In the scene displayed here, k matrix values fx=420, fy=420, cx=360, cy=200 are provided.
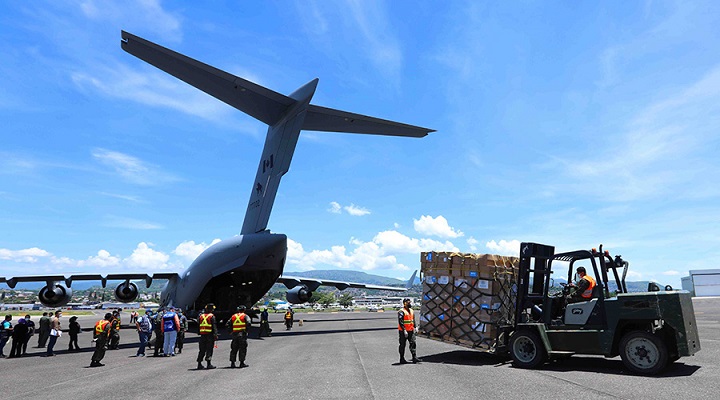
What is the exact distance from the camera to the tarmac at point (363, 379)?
23.5ft

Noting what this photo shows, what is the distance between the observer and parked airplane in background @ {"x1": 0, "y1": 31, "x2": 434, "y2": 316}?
52.5 feet

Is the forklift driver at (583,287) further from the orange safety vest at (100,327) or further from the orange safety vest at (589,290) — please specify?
the orange safety vest at (100,327)

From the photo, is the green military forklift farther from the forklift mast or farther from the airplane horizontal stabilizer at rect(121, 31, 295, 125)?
the airplane horizontal stabilizer at rect(121, 31, 295, 125)

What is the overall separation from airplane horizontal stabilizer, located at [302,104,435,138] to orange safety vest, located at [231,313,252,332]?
11182 millimetres

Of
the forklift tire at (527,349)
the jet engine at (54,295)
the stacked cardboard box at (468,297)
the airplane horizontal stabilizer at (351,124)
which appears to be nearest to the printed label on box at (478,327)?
the stacked cardboard box at (468,297)

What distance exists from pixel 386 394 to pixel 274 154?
14787 mm

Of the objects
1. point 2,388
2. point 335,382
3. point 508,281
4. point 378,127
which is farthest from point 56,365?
point 378,127

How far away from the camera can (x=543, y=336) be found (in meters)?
9.52

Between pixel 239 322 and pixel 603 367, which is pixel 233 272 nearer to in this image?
pixel 239 322

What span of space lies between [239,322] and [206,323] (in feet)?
2.99

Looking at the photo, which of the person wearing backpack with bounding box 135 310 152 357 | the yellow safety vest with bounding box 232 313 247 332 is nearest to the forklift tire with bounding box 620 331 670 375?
the yellow safety vest with bounding box 232 313 247 332

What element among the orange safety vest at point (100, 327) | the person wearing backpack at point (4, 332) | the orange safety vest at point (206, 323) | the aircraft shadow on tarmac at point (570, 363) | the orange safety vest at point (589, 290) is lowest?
the person wearing backpack at point (4, 332)

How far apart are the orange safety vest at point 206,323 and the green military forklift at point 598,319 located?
7.56m

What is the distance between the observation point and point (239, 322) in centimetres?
1077
